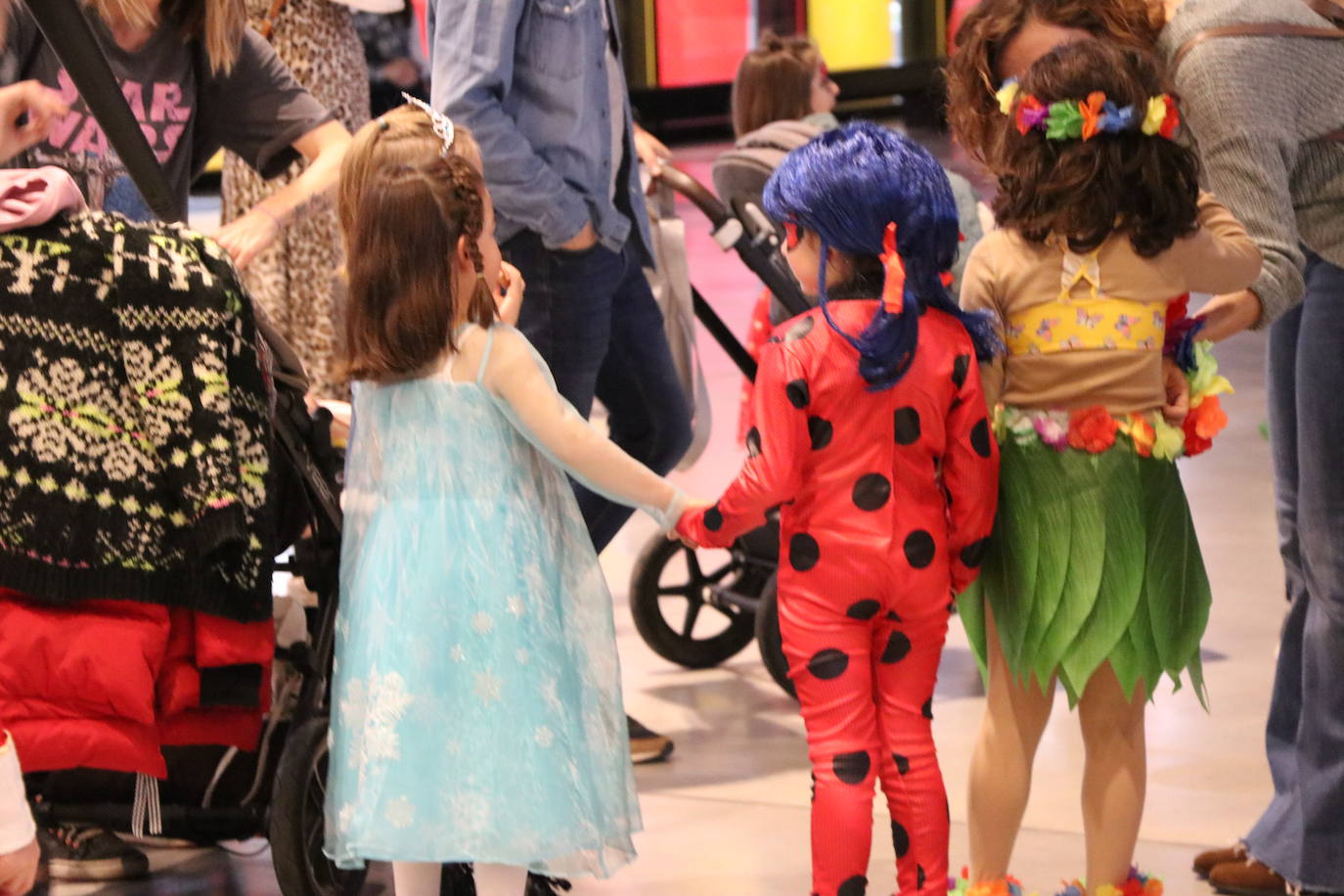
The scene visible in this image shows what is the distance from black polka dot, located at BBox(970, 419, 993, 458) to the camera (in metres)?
2.62

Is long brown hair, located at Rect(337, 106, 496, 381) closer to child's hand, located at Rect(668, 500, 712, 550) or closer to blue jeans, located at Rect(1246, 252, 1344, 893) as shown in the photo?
child's hand, located at Rect(668, 500, 712, 550)

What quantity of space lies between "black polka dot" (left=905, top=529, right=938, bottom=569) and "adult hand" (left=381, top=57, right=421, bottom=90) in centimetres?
433

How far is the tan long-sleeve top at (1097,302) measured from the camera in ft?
8.59

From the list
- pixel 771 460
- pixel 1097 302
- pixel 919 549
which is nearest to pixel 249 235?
pixel 771 460

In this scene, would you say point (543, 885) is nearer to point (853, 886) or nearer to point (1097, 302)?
point (853, 886)

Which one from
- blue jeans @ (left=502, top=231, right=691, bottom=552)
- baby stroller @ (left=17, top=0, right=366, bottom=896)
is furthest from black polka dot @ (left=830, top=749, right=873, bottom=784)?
blue jeans @ (left=502, top=231, right=691, bottom=552)

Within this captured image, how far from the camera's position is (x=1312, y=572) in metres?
2.99

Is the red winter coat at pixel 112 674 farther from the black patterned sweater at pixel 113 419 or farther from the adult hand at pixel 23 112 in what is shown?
the adult hand at pixel 23 112

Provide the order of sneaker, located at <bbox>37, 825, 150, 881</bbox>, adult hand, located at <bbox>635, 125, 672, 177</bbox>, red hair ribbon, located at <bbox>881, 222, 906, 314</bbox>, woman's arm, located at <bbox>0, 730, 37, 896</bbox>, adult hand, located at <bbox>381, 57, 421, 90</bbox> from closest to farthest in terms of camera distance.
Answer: woman's arm, located at <bbox>0, 730, 37, 896</bbox>
red hair ribbon, located at <bbox>881, 222, 906, 314</bbox>
sneaker, located at <bbox>37, 825, 150, 881</bbox>
adult hand, located at <bbox>635, 125, 672, 177</bbox>
adult hand, located at <bbox>381, 57, 421, 90</bbox>

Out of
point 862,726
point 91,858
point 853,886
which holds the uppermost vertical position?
point 862,726

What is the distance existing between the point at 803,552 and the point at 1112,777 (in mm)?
602

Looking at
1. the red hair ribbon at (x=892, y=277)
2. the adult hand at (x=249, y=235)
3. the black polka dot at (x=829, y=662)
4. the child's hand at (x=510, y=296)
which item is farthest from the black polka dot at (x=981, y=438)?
the adult hand at (x=249, y=235)

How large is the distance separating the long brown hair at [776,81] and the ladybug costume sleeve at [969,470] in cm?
218

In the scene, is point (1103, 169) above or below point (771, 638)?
above
